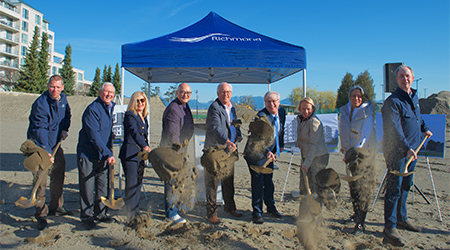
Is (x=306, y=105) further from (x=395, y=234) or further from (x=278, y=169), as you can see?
(x=278, y=169)

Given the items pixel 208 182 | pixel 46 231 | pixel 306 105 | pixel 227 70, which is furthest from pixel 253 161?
pixel 227 70

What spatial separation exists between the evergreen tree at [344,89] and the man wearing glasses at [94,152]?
39217 millimetres

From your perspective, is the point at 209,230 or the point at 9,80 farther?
the point at 9,80

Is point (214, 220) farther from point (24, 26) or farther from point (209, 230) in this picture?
point (24, 26)

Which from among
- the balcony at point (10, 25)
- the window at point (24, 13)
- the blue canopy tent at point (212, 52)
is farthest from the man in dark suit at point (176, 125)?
the window at point (24, 13)

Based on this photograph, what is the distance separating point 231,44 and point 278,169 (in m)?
3.10

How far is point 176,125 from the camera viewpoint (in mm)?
3035

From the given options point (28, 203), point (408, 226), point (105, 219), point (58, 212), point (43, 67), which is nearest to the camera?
point (28, 203)

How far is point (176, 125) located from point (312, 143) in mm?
1503

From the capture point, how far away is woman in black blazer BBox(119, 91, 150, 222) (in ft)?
9.55

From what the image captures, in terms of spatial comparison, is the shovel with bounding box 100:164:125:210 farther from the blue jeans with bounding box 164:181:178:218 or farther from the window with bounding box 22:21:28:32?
the window with bounding box 22:21:28:32

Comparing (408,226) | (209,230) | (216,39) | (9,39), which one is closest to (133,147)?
(209,230)

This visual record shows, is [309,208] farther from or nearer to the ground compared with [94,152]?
nearer to the ground

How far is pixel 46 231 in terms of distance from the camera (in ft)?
9.49
